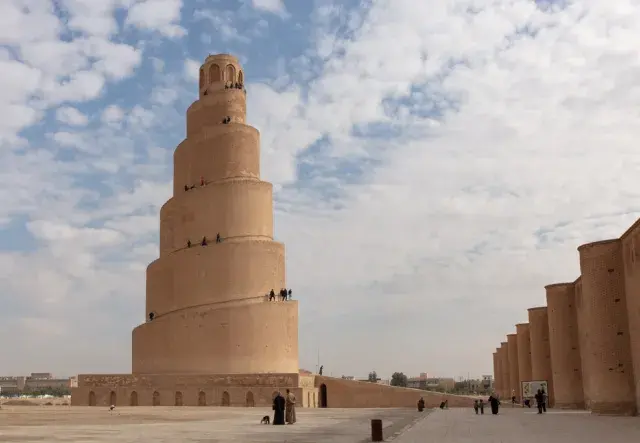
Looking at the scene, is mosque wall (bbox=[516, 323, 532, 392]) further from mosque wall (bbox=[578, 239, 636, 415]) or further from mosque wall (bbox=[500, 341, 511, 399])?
mosque wall (bbox=[578, 239, 636, 415])

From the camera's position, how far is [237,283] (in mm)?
38156

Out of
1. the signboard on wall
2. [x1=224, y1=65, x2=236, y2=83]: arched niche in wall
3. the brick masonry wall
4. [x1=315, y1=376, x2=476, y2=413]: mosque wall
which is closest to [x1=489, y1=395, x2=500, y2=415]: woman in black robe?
the brick masonry wall

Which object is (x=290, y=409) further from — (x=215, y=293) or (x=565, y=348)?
(x=215, y=293)

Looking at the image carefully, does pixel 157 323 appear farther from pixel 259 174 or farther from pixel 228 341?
pixel 259 174

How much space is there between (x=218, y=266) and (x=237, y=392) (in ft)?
22.2

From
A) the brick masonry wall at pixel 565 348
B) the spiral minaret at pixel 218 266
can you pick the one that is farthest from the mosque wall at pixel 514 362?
the spiral minaret at pixel 218 266

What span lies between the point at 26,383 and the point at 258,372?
141674mm

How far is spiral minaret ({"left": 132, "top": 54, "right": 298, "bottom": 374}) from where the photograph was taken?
37.2 meters

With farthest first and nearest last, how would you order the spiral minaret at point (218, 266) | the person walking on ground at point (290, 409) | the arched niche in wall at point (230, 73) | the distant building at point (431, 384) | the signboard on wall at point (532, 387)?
the distant building at point (431, 384) → the arched niche in wall at point (230, 73) → the spiral minaret at point (218, 266) → the signboard on wall at point (532, 387) → the person walking on ground at point (290, 409)

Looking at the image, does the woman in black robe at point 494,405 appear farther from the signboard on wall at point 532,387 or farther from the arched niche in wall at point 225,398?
the arched niche in wall at point 225,398

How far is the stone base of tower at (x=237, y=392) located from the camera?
34.6 meters

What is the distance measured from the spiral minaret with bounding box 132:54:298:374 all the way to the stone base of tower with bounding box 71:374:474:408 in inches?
58.4

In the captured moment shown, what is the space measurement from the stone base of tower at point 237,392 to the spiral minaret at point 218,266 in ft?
4.87

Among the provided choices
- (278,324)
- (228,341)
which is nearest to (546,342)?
(278,324)
